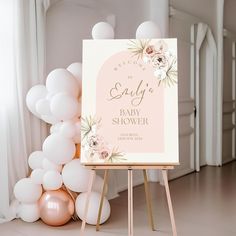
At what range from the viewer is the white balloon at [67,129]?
2.95 m

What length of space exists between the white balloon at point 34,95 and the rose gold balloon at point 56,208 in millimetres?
708

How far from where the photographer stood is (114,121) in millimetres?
2492

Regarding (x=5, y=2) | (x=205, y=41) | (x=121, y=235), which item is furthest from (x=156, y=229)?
(x=205, y=41)

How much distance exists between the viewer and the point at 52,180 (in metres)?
3.01

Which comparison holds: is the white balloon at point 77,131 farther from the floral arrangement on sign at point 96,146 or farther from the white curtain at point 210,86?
the white curtain at point 210,86

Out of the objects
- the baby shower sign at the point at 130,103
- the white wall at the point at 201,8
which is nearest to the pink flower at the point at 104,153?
the baby shower sign at the point at 130,103

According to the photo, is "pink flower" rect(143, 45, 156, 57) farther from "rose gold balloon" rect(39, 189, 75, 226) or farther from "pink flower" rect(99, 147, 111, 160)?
"rose gold balloon" rect(39, 189, 75, 226)

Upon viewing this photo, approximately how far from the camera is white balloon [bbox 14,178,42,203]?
3062mm

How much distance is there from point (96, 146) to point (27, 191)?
3.05 feet

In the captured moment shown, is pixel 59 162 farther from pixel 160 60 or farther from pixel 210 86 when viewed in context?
pixel 210 86

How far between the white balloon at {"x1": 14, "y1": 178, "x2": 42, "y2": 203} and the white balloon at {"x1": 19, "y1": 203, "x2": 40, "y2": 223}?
62 mm

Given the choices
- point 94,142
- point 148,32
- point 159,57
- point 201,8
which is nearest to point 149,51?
point 159,57

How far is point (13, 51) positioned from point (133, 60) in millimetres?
1172

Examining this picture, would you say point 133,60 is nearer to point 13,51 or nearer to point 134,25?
point 13,51
